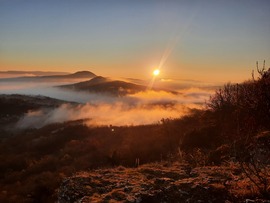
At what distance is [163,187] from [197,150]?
1455cm

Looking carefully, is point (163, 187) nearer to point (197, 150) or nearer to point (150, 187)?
point (150, 187)

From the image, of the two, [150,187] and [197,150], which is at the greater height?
[150,187]

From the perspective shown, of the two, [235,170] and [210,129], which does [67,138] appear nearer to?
[210,129]

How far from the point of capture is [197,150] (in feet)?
107

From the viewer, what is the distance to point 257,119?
16062 millimetres

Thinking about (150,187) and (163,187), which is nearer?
(163,187)

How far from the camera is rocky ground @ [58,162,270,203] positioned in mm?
15969

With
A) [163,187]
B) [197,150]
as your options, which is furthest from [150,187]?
[197,150]

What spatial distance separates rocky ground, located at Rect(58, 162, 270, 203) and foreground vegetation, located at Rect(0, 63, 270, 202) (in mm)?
116

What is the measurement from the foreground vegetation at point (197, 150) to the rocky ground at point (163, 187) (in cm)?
12

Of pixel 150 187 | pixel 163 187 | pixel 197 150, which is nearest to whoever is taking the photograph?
pixel 163 187

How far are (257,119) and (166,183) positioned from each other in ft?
19.2

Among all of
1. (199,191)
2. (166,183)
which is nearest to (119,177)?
(166,183)

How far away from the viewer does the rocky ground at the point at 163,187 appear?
16.0m
